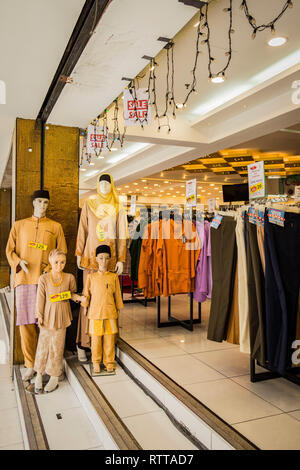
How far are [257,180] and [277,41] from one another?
184 cm

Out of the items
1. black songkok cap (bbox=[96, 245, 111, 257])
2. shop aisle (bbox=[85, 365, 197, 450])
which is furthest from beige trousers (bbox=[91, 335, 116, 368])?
black songkok cap (bbox=[96, 245, 111, 257])

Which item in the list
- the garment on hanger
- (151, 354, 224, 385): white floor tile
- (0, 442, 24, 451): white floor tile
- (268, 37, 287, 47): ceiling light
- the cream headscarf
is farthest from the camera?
the garment on hanger

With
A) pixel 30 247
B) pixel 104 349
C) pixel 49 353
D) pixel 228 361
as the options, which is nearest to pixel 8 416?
pixel 49 353

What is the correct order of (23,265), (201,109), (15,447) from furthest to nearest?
(201,109) → (23,265) → (15,447)

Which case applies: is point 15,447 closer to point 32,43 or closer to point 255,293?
point 255,293

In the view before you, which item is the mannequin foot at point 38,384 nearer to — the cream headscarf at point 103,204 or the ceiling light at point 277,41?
the cream headscarf at point 103,204

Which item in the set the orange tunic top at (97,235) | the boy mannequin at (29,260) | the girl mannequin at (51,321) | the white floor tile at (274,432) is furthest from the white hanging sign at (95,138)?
the white floor tile at (274,432)

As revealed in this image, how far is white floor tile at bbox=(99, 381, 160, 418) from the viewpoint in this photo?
2980mm

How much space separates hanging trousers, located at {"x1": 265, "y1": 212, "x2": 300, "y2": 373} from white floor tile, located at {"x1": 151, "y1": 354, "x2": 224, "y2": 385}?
2.74ft

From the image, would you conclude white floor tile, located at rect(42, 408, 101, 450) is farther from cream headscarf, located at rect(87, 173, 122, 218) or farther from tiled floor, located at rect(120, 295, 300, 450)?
cream headscarf, located at rect(87, 173, 122, 218)

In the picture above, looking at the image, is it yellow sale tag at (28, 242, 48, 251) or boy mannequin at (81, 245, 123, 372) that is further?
yellow sale tag at (28, 242, 48, 251)

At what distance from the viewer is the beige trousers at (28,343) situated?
3.83 m

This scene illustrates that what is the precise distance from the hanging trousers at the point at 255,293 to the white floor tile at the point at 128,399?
96 centimetres

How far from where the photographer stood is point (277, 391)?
10.1 feet
